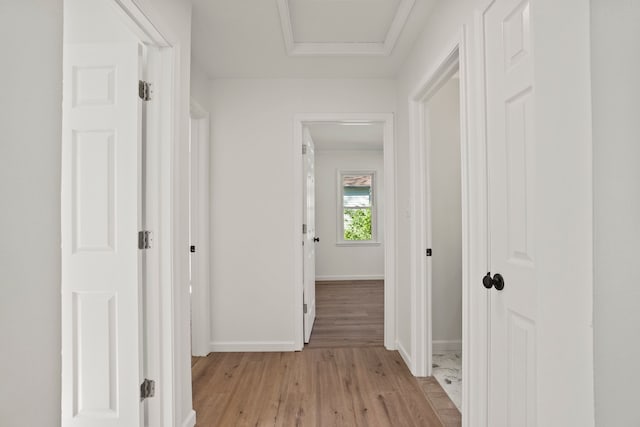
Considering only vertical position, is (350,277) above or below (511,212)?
below

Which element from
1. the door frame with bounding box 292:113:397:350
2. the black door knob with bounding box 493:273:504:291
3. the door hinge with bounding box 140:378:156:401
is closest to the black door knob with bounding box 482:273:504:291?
the black door knob with bounding box 493:273:504:291

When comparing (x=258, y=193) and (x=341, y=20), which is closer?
(x=341, y=20)

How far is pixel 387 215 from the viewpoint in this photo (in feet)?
10.0

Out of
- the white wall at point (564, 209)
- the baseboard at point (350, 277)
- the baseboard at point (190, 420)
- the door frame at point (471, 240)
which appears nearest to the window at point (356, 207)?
the baseboard at point (350, 277)

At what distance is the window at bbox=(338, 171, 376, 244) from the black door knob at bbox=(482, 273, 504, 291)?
16.0 feet

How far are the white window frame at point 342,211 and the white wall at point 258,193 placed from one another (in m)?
3.27

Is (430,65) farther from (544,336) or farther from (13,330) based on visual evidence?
(13,330)

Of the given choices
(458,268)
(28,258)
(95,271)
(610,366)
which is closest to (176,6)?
(95,271)

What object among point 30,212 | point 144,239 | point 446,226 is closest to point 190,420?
point 144,239

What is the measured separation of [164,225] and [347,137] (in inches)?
162

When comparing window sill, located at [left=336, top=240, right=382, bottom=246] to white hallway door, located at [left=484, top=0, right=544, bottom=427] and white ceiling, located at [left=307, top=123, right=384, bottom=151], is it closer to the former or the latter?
white ceiling, located at [left=307, top=123, right=384, bottom=151]

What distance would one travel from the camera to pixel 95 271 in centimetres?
161

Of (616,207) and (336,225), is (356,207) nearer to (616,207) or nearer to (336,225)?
(336,225)

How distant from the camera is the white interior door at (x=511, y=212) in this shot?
118 cm
